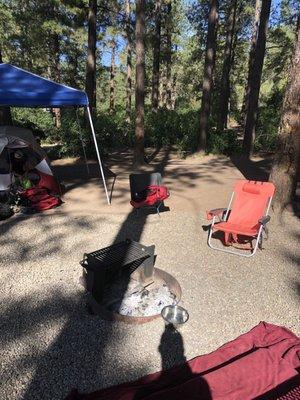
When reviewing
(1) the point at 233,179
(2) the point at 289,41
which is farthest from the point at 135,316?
(2) the point at 289,41

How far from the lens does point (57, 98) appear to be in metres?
7.07

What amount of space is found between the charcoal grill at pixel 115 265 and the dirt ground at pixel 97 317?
35cm

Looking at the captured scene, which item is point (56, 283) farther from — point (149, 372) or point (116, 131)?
point (116, 131)

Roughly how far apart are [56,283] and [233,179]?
6.81 metres

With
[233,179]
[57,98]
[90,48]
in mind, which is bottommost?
[233,179]

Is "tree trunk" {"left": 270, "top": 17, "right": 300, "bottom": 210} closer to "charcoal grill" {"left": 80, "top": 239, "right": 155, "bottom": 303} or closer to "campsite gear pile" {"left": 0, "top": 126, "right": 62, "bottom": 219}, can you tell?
"charcoal grill" {"left": 80, "top": 239, "right": 155, "bottom": 303}

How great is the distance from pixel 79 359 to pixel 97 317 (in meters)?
0.64

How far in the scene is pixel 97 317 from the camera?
3953 mm

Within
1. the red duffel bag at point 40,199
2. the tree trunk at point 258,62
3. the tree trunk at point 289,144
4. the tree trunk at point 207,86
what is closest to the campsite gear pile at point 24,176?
the red duffel bag at point 40,199

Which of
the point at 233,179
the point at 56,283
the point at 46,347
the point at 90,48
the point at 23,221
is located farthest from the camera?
the point at 90,48

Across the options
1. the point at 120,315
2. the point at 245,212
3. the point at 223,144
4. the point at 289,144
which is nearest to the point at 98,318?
the point at 120,315

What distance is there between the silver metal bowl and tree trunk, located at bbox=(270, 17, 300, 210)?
13.2 ft

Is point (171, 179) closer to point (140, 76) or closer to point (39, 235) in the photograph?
point (140, 76)

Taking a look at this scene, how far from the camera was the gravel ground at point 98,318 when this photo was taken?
3.25 metres
